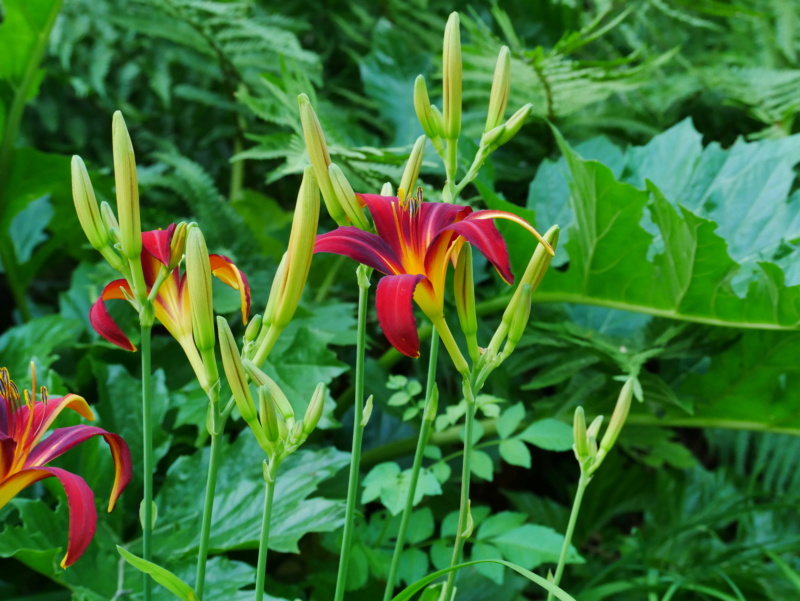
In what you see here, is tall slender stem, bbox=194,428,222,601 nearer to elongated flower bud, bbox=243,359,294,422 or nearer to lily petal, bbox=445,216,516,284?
elongated flower bud, bbox=243,359,294,422

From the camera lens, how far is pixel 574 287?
795mm

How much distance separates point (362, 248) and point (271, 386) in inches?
3.2

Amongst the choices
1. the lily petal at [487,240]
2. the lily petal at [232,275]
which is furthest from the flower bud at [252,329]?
the lily petal at [487,240]

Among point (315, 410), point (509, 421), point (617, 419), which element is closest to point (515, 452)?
point (509, 421)

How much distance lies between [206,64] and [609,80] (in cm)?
62

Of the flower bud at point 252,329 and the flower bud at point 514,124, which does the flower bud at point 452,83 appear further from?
the flower bud at point 252,329

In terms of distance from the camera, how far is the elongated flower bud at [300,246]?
34 cm

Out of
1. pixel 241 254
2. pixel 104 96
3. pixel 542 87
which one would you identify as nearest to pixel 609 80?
pixel 542 87

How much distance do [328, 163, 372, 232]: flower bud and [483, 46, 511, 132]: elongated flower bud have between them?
0.09 metres

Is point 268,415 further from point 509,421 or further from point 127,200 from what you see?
point 509,421

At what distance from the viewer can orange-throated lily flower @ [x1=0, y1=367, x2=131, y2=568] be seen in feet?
1.07

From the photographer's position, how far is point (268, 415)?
0.33 m

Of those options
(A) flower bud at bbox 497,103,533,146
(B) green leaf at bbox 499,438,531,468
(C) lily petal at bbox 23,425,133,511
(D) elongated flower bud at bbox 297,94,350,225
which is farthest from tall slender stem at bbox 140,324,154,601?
(B) green leaf at bbox 499,438,531,468

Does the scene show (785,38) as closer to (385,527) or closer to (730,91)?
(730,91)
